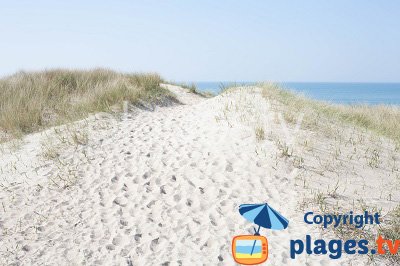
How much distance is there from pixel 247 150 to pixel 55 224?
394cm

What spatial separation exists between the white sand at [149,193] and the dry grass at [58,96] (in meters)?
1.46

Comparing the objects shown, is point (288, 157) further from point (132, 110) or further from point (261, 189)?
point (132, 110)

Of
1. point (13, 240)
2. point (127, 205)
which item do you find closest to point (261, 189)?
point (127, 205)

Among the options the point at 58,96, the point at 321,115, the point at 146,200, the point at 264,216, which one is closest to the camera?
the point at 264,216

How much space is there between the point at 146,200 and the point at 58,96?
9.05 m

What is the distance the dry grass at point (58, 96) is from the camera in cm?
1107

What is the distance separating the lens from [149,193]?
6.61 metres

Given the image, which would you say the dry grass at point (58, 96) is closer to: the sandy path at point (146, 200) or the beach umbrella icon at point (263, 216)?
the sandy path at point (146, 200)

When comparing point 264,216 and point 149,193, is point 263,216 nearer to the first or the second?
point 264,216

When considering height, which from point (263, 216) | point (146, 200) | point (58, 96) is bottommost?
point (146, 200)

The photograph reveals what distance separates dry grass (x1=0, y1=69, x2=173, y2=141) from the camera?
36.3 feet

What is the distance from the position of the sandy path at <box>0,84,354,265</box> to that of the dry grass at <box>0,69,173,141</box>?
1941 millimetres

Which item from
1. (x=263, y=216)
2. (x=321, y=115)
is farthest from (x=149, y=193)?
(x=321, y=115)

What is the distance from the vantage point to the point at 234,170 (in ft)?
23.5
